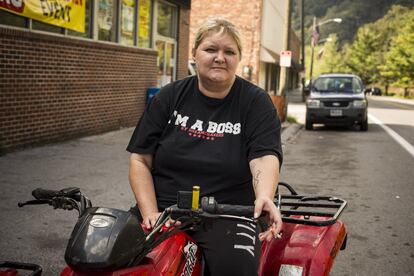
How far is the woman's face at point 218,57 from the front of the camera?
2632mm

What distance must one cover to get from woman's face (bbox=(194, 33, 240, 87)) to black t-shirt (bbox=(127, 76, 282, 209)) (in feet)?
0.48

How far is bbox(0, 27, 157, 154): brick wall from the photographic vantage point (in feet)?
29.6

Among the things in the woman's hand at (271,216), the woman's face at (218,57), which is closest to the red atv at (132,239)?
the woman's hand at (271,216)

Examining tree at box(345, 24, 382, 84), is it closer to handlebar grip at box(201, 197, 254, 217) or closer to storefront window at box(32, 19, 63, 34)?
storefront window at box(32, 19, 63, 34)

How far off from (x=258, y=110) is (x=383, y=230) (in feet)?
10.9

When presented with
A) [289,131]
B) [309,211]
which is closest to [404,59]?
[289,131]

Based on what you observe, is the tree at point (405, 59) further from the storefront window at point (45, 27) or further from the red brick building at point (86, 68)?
the storefront window at point (45, 27)

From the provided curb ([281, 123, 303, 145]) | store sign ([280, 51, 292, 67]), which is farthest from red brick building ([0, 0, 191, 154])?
curb ([281, 123, 303, 145])

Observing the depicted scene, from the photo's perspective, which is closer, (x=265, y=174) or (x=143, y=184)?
(x=265, y=174)

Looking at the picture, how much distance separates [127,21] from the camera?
1393 cm

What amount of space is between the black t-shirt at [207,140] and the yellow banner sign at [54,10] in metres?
6.84

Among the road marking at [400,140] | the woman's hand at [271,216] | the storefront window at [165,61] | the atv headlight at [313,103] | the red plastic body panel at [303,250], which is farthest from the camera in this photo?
the storefront window at [165,61]

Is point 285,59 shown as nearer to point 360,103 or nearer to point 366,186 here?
point 360,103

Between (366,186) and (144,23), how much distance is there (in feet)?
30.5
